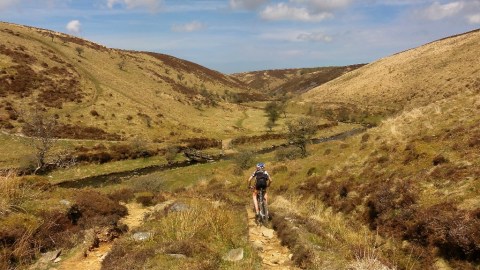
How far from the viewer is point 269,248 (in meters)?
14.5

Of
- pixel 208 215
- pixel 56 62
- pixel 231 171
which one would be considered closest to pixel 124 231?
pixel 208 215

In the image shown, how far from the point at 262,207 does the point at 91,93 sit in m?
73.2

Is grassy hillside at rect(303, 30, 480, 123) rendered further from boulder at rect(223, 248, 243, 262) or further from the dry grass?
boulder at rect(223, 248, 243, 262)

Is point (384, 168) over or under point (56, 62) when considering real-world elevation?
under

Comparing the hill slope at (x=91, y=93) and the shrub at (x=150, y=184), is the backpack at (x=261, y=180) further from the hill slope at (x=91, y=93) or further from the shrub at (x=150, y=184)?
the hill slope at (x=91, y=93)

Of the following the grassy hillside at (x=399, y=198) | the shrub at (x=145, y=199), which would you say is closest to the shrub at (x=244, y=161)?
the grassy hillside at (x=399, y=198)

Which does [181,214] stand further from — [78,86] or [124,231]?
[78,86]

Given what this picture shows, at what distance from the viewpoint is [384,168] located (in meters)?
24.5

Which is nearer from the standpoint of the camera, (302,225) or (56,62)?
(302,225)

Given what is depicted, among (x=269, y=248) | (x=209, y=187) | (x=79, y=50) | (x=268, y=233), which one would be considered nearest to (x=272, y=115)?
(x=79, y=50)

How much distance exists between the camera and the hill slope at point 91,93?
234 ft

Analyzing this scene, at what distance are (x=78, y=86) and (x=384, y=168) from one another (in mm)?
74193

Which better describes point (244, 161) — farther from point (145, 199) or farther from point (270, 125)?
point (270, 125)

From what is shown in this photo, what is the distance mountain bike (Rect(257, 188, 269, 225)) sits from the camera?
1766 cm
